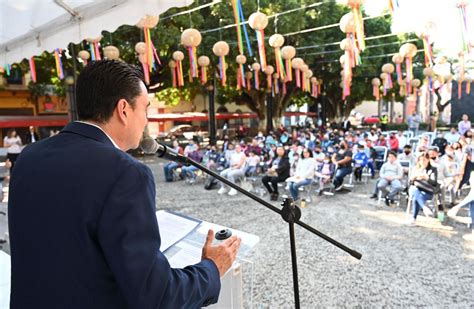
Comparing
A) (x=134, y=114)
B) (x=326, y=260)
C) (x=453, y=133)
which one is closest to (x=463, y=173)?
(x=326, y=260)

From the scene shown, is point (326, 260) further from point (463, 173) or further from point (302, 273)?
point (463, 173)

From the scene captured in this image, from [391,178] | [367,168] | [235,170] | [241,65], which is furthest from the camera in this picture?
[241,65]

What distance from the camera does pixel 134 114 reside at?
3.97 ft

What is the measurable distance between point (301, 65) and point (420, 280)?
365 inches

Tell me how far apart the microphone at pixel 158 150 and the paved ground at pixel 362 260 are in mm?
2592

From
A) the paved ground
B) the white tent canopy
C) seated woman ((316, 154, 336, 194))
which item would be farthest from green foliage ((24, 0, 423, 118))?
the paved ground

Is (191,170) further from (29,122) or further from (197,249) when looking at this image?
(29,122)

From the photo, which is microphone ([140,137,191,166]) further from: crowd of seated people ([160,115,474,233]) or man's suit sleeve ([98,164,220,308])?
crowd of seated people ([160,115,474,233])

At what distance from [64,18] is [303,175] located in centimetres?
591

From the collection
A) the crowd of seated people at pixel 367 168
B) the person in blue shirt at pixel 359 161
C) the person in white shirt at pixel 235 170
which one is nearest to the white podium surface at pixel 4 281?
the crowd of seated people at pixel 367 168

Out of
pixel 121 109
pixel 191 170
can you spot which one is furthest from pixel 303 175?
pixel 121 109

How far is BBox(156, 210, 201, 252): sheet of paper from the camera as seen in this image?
2205mm

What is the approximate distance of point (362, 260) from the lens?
16.0 feet

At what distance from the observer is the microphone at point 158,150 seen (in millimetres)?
1680
